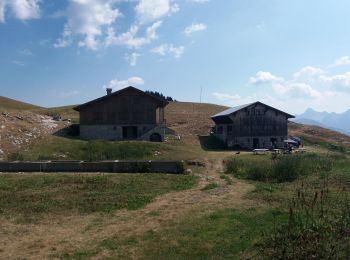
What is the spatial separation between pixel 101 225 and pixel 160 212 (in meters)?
2.72

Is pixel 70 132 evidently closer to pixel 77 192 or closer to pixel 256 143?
pixel 256 143

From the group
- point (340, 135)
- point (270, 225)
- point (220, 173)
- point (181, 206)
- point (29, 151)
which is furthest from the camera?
point (340, 135)

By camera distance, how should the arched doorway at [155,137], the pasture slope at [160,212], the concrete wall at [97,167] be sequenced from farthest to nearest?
the arched doorway at [155,137], the concrete wall at [97,167], the pasture slope at [160,212]

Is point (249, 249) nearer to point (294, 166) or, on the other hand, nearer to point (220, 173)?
point (294, 166)

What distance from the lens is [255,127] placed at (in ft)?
189

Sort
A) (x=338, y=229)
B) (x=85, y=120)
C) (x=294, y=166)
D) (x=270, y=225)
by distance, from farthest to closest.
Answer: (x=85, y=120), (x=294, y=166), (x=270, y=225), (x=338, y=229)

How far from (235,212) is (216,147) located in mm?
40253

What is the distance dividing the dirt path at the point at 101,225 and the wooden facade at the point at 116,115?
112ft

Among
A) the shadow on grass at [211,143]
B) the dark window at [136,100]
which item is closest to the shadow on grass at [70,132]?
the dark window at [136,100]

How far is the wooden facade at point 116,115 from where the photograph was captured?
179 feet

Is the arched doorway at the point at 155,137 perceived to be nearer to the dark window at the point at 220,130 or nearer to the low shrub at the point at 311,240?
the dark window at the point at 220,130

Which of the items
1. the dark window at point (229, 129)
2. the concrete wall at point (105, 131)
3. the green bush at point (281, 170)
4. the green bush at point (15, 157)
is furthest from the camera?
the dark window at point (229, 129)

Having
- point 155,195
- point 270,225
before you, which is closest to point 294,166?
point 155,195

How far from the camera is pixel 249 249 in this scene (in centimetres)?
1164
